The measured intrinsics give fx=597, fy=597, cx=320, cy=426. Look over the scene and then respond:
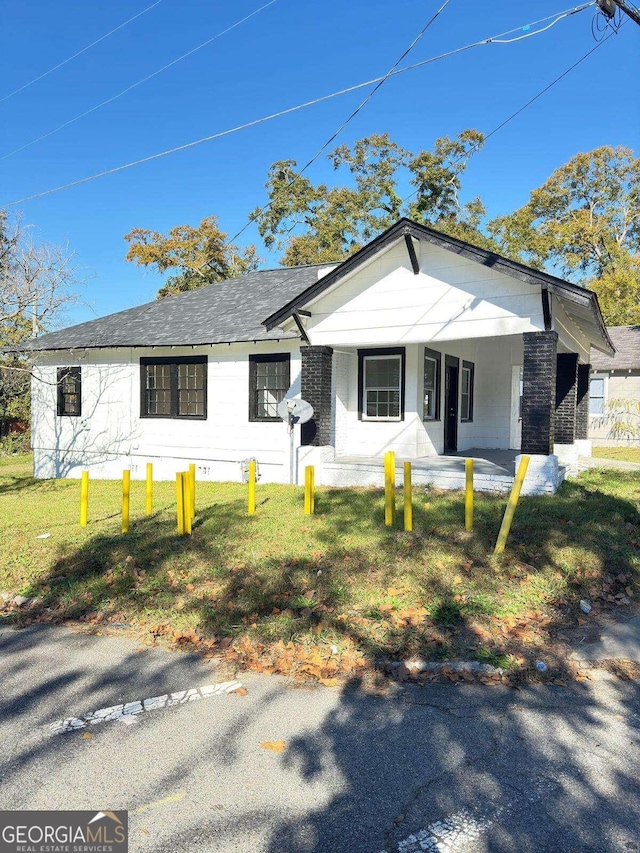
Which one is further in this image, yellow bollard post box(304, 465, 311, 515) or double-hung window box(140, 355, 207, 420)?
double-hung window box(140, 355, 207, 420)

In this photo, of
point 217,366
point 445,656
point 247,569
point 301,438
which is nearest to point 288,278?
point 217,366

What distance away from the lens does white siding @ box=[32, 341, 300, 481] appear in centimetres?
1469

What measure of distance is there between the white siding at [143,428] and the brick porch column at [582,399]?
322 inches

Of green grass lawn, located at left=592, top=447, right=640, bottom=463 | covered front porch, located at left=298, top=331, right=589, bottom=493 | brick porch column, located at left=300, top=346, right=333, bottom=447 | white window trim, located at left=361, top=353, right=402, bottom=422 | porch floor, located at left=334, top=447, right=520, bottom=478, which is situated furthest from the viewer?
green grass lawn, located at left=592, top=447, right=640, bottom=463

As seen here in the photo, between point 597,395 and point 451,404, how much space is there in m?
13.3

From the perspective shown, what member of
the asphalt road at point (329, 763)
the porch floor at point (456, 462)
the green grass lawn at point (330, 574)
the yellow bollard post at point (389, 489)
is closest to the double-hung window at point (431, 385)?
the porch floor at point (456, 462)

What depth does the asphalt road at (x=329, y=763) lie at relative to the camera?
2992 mm

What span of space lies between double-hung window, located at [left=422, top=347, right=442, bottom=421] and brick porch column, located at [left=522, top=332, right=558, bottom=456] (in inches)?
139

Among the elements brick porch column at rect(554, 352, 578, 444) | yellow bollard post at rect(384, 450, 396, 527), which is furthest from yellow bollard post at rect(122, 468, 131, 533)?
brick porch column at rect(554, 352, 578, 444)

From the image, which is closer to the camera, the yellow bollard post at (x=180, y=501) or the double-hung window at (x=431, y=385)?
the yellow bollard post at (x=180, y=501)

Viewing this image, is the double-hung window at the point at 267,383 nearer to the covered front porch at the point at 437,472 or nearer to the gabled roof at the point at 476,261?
the gabled roof at the point at 476,261

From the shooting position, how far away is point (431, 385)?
14.3 metres

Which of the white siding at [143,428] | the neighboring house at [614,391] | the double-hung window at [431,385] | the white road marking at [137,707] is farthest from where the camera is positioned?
the neighboring house at [614,391]

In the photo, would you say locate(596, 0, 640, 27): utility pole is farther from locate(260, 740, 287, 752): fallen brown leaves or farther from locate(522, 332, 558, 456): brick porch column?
locate(260, 740, 287, 752): fallen brown leaves
